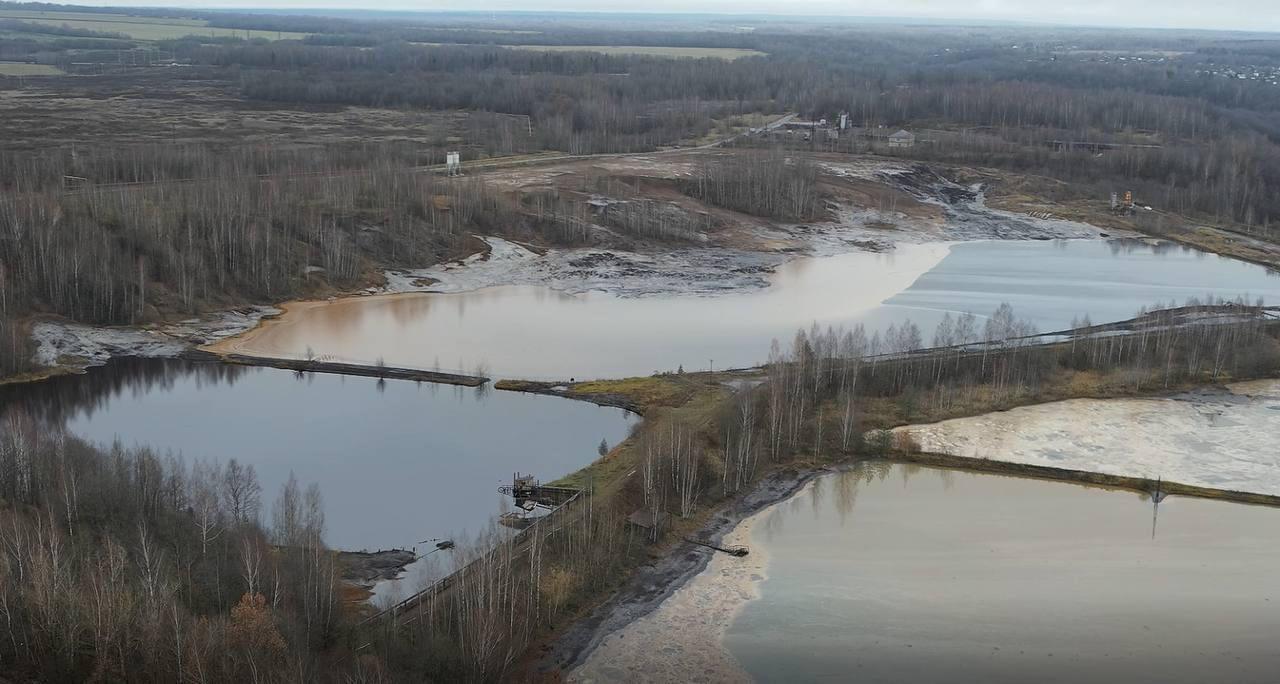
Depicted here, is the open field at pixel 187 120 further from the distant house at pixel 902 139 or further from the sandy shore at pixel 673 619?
the sandy shore at pixel 673 619

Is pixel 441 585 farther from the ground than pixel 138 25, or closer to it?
closer to it

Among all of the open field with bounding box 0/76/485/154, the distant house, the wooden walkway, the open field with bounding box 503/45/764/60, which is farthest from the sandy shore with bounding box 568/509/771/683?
the open field with bounding box 503/45/764/60

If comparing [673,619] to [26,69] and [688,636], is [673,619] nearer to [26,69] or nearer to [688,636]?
[688,636]

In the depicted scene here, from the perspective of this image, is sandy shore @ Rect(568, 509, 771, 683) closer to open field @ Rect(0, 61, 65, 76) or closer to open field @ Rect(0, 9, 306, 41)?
open field @ Rect(0, 61, 65, 76)

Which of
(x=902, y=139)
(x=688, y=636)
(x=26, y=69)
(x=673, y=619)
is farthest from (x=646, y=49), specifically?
(x=688, y=636)

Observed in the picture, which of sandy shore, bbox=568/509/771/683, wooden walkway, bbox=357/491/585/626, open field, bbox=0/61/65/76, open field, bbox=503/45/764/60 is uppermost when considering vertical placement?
open field, bbox=503/45/764/60

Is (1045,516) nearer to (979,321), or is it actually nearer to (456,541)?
(456,541)
